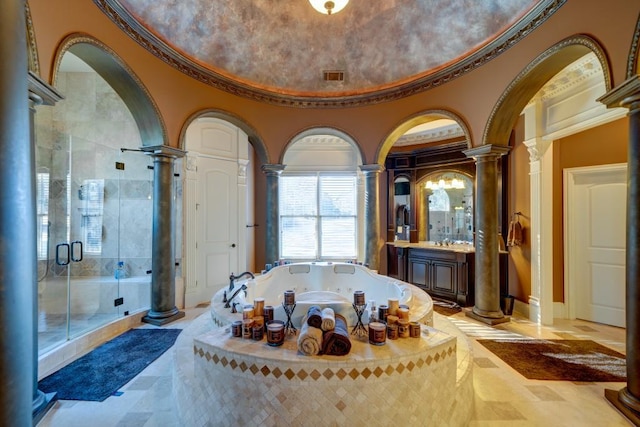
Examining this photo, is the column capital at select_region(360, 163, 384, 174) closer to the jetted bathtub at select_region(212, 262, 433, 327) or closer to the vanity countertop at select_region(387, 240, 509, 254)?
the vanity countertop at select_region(387, 240, 509, 254)

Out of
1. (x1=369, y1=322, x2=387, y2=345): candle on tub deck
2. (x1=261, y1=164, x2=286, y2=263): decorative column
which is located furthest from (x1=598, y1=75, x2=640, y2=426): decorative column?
(x1=261, y1=164, x2=286, y2=263): decorative column

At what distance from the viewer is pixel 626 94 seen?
6.43 ft

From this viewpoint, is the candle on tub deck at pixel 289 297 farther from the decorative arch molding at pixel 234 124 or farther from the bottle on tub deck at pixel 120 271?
the bottle on tub deck at pixel 120 271

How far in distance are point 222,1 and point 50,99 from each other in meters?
2.67

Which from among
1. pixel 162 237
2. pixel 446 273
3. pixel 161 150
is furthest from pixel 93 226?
pixel 446 273

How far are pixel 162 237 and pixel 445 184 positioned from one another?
4742 millimetres

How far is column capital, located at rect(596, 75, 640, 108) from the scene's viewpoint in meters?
1.88

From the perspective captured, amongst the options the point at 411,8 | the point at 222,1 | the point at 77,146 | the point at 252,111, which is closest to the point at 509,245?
the point at 411,8

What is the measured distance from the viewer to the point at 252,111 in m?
4.41

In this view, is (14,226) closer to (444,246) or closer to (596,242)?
(444,246)

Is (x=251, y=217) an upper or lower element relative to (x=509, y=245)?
upper

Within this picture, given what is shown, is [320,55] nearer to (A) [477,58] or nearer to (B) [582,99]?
(A) [477,58]

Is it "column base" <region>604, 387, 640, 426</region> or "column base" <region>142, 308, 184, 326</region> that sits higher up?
"column base" <region>142, 308, 184, 326</region>

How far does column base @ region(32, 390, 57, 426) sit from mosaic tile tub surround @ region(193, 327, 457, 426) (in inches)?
49.0
